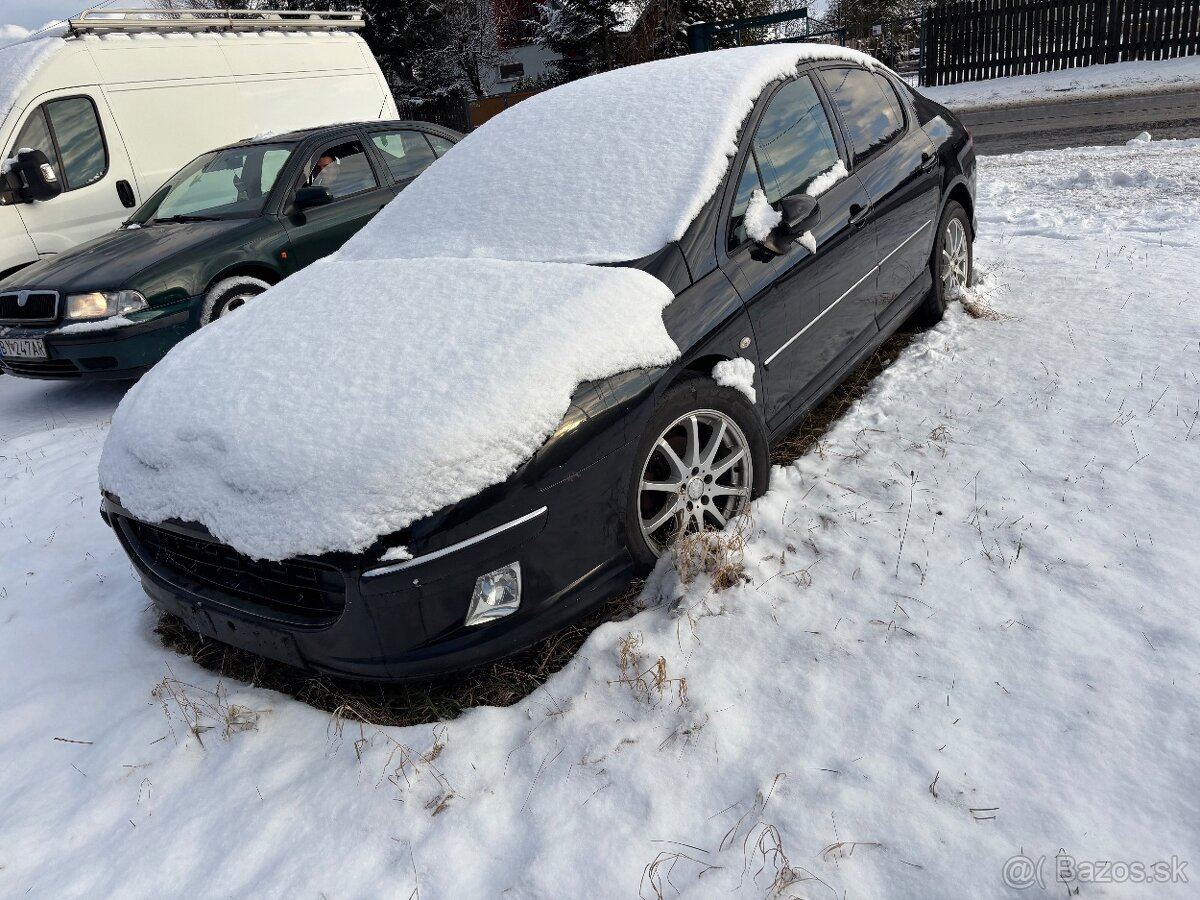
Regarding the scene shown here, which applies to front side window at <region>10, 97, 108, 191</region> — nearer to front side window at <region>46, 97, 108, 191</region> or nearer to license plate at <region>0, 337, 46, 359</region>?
front side window at <region>46, 97, 108, 191</region>

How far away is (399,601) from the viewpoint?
2215 millimetres

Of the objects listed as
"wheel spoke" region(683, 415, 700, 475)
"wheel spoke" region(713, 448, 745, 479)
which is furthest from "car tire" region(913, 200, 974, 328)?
"wheel spoke" region(683, 415, 700, 475)

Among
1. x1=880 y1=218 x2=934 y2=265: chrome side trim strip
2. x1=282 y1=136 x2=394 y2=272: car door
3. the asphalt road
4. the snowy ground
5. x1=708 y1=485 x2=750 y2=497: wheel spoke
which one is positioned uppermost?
x1=282 y1=136 x2=394 y2=272: car door

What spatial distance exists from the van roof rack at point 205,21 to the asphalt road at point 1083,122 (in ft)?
26.1

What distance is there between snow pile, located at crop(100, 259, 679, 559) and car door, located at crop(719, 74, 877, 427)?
57cm

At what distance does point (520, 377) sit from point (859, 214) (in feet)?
6.85

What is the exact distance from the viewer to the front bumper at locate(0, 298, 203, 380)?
5164mm

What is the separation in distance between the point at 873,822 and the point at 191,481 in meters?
2.06

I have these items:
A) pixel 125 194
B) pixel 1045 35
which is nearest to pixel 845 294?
pixel 125 194

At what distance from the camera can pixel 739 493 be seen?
3029 millimetres

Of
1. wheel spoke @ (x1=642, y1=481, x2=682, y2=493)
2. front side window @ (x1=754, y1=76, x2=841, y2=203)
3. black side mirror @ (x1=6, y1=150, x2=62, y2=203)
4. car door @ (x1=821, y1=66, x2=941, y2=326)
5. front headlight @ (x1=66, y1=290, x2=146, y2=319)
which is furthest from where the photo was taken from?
black side mirror @ (x1=6, y1=150, x2=62, y2=203)

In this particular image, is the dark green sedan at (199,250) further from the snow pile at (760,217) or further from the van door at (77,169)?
the snow pile at (760,217)

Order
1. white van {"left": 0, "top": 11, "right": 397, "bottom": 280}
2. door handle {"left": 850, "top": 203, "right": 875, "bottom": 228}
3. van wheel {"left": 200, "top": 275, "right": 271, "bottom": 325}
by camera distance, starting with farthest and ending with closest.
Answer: white van {"left": 0, "top": 11, "right": 397, "bottom": 280}
van wheel {"left": 200, "top": 275, "right": 271, "bottom": 325}
door handle {"left": 850, "top": 203, "right": 875, "bottom": 228}

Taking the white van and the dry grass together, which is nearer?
the dry grass
